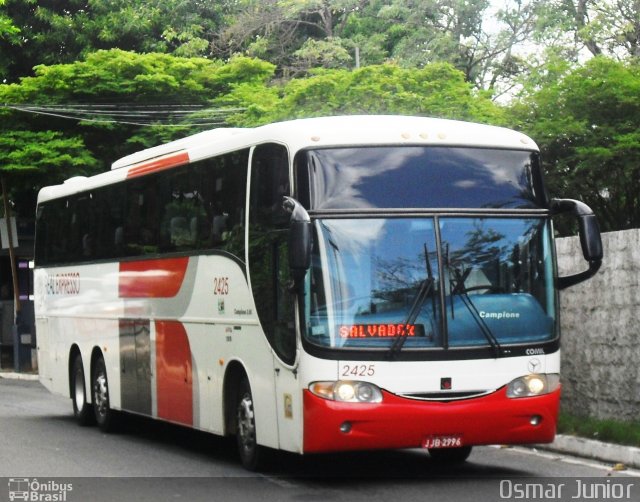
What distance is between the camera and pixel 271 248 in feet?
39.3

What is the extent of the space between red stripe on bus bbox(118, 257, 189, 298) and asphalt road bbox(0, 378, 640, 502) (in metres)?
1.71

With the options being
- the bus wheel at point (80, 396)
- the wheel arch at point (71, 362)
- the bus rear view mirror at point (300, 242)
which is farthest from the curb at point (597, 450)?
the wheel arch at point (71, 362)

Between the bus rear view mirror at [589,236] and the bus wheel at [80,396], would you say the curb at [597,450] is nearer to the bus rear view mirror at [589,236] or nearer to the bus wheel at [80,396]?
the bus rear view mirror at [589,236]

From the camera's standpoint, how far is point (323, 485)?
11562 mm

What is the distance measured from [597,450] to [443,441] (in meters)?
2.34

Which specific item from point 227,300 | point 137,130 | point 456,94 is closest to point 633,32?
point 456,94

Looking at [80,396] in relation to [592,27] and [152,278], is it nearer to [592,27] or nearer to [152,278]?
[152,278]

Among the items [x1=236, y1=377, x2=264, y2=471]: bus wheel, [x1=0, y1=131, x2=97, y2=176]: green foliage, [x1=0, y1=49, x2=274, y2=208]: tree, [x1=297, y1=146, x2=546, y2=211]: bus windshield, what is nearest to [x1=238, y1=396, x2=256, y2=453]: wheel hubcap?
[x1=236, y1=377, x2=264, y2=471]: bus wheel

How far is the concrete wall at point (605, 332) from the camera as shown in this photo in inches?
559

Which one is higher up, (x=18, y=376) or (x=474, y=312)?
(x=474, y=312)

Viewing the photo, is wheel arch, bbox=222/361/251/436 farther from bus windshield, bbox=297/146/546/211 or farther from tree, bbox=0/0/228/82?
tree, bbox=0/0/228/82

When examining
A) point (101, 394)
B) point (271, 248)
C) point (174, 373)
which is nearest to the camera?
point (271, 248)

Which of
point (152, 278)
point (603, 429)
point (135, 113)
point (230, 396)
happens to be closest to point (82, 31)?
point (135, 113)

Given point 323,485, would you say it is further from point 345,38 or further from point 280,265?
point 345,38
